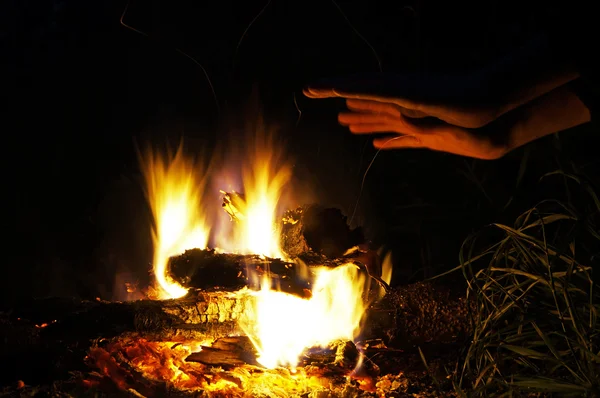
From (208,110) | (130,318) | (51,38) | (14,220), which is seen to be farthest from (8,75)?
(130,318)

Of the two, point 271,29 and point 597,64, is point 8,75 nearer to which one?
point 271,29

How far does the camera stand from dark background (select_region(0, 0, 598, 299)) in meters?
3.12

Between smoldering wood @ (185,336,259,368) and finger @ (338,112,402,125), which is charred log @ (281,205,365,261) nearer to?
smoldering wood @ (185,336,259,368)

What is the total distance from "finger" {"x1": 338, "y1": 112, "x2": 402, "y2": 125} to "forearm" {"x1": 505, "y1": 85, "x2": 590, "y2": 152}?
39 cm

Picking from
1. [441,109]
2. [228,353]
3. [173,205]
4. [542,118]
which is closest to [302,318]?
[228,353]

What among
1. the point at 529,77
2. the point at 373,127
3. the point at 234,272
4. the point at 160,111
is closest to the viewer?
the point at 529,77

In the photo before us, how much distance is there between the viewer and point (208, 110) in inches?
125

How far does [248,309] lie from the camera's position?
8.26 ft

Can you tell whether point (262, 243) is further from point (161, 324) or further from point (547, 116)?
A: point (547, 116)

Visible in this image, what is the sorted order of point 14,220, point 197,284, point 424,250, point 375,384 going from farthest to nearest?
point 424,250 → point 14,220 → point 197,284 → point 375,384

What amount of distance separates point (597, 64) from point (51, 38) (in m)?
2.71

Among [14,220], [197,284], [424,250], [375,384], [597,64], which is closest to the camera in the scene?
[597,64]

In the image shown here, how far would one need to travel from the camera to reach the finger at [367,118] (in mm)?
2125

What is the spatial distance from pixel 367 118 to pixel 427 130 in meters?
0.30
